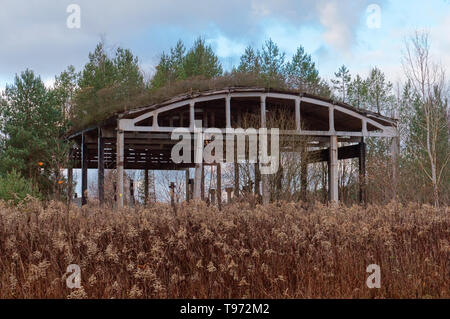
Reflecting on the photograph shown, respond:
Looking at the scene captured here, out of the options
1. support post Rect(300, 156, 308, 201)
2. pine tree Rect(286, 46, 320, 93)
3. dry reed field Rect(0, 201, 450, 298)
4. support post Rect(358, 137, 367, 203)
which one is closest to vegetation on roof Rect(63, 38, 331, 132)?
pine tree Rect(286, 46, 320, 93)

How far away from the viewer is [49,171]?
25.8 m

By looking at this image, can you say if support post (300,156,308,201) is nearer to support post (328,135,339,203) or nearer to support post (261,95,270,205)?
support post (328,135,339,203)

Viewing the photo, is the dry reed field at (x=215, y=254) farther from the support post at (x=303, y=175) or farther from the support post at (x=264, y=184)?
the support post at (x=303, y=175)

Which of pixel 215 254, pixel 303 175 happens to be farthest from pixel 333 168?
pixel 215 254

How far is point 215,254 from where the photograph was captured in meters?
7.79

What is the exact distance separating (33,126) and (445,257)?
70.6ft

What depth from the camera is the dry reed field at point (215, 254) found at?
732cm

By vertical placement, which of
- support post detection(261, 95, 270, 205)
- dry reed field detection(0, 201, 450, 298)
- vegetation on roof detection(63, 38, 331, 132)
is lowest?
dry reed field detection(0, 201, 450, 298)

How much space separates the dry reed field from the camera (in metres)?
7.32

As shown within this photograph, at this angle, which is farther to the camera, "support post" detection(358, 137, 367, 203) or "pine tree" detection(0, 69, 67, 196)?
"pine tree" detection(0, 69, 67, 196)

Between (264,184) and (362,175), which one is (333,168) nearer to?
(362,175)

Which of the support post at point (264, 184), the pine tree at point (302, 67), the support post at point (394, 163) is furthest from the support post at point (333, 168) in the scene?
the pine tree at point (302, 67)
